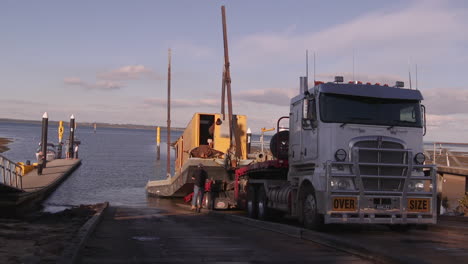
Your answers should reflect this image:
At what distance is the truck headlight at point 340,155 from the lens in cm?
1280

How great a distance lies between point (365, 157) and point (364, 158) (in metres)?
0.04

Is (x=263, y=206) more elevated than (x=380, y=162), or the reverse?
(x=380, y=162)

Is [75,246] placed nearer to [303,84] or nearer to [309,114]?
[309,114]

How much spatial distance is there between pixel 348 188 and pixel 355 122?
1.51 meters

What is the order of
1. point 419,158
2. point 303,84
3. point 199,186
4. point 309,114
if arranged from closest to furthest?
1. point 419,158
2. point 309,114
3. point 303,84
4. point 199,186

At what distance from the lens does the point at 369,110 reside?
13305mm

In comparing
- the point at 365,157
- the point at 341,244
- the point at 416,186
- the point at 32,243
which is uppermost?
the point at 365,157

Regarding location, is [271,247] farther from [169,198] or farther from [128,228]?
[169,198]

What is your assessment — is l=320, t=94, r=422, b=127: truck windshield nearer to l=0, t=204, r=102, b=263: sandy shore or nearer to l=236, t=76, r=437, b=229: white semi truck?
l=236, t=76, r=437, b=229: white semi truck

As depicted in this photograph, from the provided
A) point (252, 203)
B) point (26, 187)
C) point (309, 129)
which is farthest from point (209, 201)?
point (26, 187)

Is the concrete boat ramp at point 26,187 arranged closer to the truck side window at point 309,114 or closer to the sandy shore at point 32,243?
the sandy shore at point 32,243

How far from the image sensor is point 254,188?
691 inches

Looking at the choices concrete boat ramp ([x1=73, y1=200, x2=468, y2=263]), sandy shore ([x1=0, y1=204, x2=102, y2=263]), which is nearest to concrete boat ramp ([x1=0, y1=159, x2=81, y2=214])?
sandy shore ([x1=0, y1=204, x2=102, y2=263])

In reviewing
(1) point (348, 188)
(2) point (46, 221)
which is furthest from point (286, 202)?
(2) point (46, 221)
